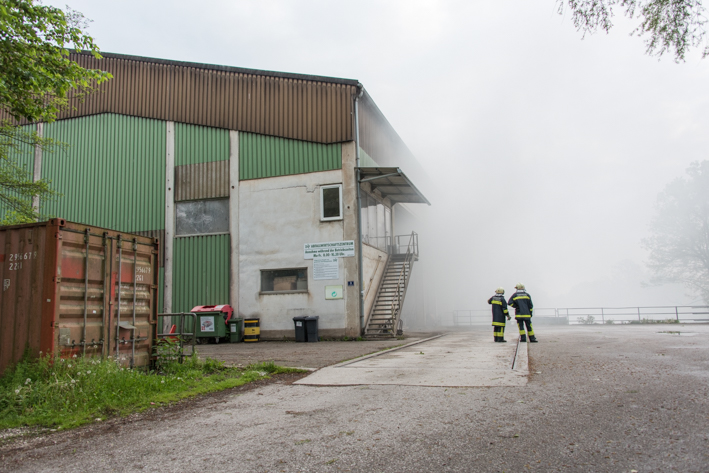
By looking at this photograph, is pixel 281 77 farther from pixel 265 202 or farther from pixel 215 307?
pixel 215 307

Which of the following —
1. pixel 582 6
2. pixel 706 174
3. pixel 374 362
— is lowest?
pixel 374 362

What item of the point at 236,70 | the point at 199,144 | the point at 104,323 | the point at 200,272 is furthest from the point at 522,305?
the point at 236,70

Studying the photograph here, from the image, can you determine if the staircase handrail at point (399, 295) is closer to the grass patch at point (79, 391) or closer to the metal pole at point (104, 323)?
the grass patch at point (79, 391)

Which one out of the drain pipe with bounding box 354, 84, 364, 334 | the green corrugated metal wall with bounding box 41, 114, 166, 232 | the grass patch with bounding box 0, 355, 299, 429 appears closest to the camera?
the grass patch with bounding box 0, 355, 299, 429

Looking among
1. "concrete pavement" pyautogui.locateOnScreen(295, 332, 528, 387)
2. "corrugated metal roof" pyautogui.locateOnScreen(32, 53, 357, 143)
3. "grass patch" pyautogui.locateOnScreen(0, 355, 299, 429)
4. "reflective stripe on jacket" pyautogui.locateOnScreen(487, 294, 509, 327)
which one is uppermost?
"corrugated metal roof" pyautogui.locateOnScreen(32, 53, 357, 143)

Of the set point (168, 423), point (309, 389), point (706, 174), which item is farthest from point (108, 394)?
point (706, 174)

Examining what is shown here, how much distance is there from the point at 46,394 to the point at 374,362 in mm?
5402

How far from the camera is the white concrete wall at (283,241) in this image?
56.1 feet

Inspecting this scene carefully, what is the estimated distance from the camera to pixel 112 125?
20609 millimetres

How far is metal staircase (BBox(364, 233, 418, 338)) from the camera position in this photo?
16984mm

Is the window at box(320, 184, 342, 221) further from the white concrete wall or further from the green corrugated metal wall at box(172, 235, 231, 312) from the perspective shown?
the green corrugated metal wall at box(172, 235, 231, 312)

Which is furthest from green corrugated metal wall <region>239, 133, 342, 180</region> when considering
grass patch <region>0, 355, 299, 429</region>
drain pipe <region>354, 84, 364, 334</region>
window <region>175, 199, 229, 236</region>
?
grass patch <region>0, 355, 299, 429</region>

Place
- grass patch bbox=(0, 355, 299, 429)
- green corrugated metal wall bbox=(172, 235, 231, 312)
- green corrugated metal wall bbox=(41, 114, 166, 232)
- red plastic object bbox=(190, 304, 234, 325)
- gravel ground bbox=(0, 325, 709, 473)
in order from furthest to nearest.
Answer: green corrugated metal wall bbox=(41, 114, 166, 232) → green corrugated metal wall bbox=(172, 235, 231, 312) → red plastic object bbox=(190, 304, 234, 325) → grass patch bbox=(0, 355, 299, 429) → gravel ground bbox=(0, 325, 709, 473)

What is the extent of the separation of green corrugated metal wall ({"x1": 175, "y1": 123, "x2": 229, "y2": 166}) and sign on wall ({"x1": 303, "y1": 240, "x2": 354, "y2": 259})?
16.1ft
